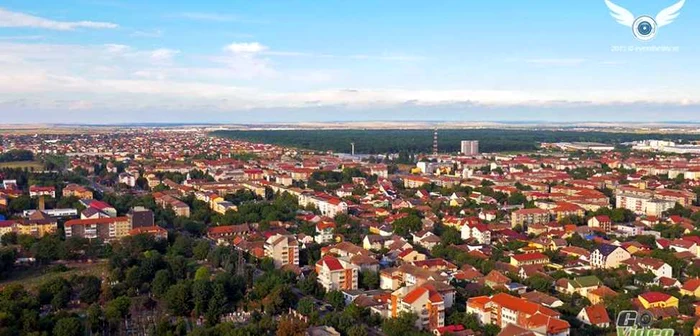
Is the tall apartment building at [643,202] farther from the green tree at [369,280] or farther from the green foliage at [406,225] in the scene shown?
the green tree at [369,280]

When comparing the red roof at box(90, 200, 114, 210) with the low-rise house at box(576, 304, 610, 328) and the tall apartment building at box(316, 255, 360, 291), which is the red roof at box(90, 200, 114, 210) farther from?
the low-rise house at box(576, 304, 610, 328)

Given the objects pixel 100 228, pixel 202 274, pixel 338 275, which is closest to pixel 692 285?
pixel 338 275

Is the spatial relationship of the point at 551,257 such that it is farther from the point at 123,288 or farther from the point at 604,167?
the point at 604,167

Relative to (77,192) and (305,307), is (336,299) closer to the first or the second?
(305,307)

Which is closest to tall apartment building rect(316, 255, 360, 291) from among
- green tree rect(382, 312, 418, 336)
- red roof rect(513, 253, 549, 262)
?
green tree rect(382, 312, 418, 336)

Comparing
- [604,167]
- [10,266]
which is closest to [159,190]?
[10,266]

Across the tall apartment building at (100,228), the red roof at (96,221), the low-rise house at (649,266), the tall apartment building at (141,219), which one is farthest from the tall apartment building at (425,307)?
the red roof at (96,221)

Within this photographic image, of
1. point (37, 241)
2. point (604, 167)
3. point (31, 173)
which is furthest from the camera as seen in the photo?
point (604, 167)
